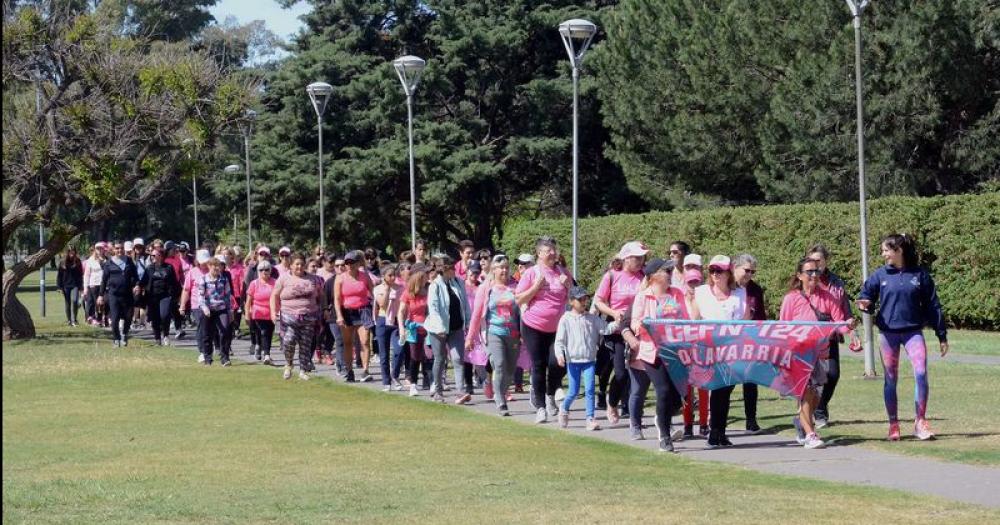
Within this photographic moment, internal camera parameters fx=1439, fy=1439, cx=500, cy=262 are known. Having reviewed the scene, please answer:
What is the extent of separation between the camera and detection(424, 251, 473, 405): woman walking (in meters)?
16.8

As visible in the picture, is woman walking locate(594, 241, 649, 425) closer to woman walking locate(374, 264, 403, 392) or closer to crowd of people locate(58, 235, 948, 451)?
crowd of people locate(58, 235, 948, 451)

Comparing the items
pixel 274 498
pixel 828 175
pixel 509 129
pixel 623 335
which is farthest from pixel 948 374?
pixel 509 129

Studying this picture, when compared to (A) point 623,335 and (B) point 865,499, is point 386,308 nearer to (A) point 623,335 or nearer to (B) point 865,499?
(A) point 623,335

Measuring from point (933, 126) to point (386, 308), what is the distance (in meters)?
15.8

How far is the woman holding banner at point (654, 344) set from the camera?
12000 millimetres

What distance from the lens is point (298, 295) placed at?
772 inches

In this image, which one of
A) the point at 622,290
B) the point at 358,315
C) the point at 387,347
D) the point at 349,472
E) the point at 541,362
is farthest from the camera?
the point at 358,315

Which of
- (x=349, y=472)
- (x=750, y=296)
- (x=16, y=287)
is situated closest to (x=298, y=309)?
(x=750, y=296)

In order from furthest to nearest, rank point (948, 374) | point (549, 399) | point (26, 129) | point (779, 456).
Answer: point (26, 129), point (948, 374), point (549, 399), point (779, 456)

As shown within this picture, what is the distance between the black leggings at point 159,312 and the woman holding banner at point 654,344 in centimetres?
1622

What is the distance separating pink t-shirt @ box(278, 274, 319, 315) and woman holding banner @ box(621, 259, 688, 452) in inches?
314

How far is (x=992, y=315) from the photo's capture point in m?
25.9

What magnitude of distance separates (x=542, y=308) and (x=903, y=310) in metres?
3.88

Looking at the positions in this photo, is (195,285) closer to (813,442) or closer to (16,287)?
(16,287)
